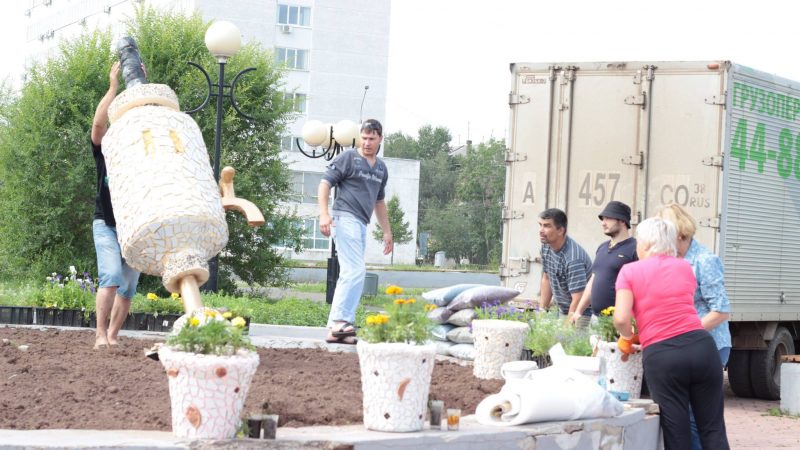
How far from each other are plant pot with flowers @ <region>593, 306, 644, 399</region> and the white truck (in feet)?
14.9

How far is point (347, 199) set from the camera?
9898 mm

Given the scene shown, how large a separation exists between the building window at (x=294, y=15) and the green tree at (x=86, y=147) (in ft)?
142

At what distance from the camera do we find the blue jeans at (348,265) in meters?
9.71

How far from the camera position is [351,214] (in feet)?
32.5

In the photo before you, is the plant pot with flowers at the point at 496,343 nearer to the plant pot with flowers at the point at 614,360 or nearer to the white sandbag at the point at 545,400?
the plant pot with flowers at the point at 614,360

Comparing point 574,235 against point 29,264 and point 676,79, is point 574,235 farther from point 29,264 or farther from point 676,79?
point 29,264

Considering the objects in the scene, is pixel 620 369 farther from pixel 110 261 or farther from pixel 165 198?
pixel 110 261

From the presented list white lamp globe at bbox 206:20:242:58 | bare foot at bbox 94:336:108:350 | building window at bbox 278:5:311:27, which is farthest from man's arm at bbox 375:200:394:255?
building window at bbox 278:5:311:27

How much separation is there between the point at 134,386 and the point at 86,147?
14104 mm

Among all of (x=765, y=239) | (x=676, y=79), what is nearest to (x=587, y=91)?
(x=676, y=79)

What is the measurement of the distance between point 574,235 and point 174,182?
655 centimetres

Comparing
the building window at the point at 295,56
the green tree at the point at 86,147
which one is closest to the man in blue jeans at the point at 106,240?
the green tree at the point at 86,147

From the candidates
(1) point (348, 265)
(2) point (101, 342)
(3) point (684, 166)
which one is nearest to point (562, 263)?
(1) point (348, 265)

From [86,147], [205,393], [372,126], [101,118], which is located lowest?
[205,393]
